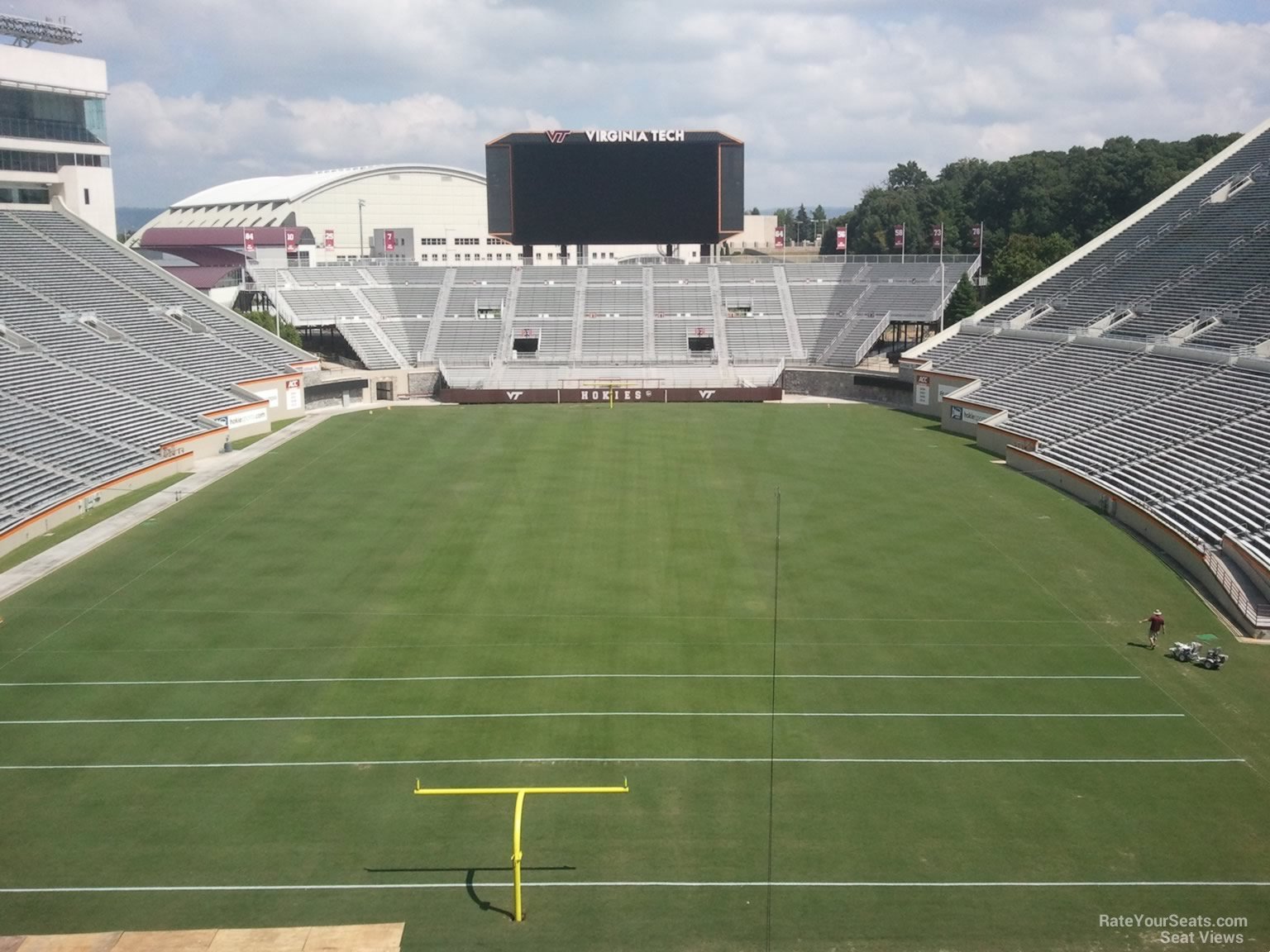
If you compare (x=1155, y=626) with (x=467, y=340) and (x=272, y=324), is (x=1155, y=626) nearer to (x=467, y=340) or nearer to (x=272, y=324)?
(x=467, y=340)

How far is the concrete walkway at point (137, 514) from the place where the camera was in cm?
2855

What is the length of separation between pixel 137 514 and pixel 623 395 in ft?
108

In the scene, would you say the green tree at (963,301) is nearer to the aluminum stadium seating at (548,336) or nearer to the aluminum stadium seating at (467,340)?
the aluminum stadium seating at (548,336)

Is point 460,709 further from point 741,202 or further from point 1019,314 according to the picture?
point 741,202

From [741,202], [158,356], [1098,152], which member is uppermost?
[1098,152]

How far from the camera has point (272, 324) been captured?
221 feet

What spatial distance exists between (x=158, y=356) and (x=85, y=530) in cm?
2038

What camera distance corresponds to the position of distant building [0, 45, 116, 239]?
5825 centimetres

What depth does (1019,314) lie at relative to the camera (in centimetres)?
5934

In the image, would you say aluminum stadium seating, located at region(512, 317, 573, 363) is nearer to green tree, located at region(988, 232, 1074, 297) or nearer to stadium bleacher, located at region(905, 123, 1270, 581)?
stadium bleacher, located at region(905, 123, 1270, 581)

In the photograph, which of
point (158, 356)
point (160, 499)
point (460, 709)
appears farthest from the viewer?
point (158, 356)

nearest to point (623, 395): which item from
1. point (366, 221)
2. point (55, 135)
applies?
point (55, 135)

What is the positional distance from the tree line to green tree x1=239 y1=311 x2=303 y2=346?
3971cm

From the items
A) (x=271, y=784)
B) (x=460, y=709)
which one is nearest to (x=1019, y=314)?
(x=460, y=709)
